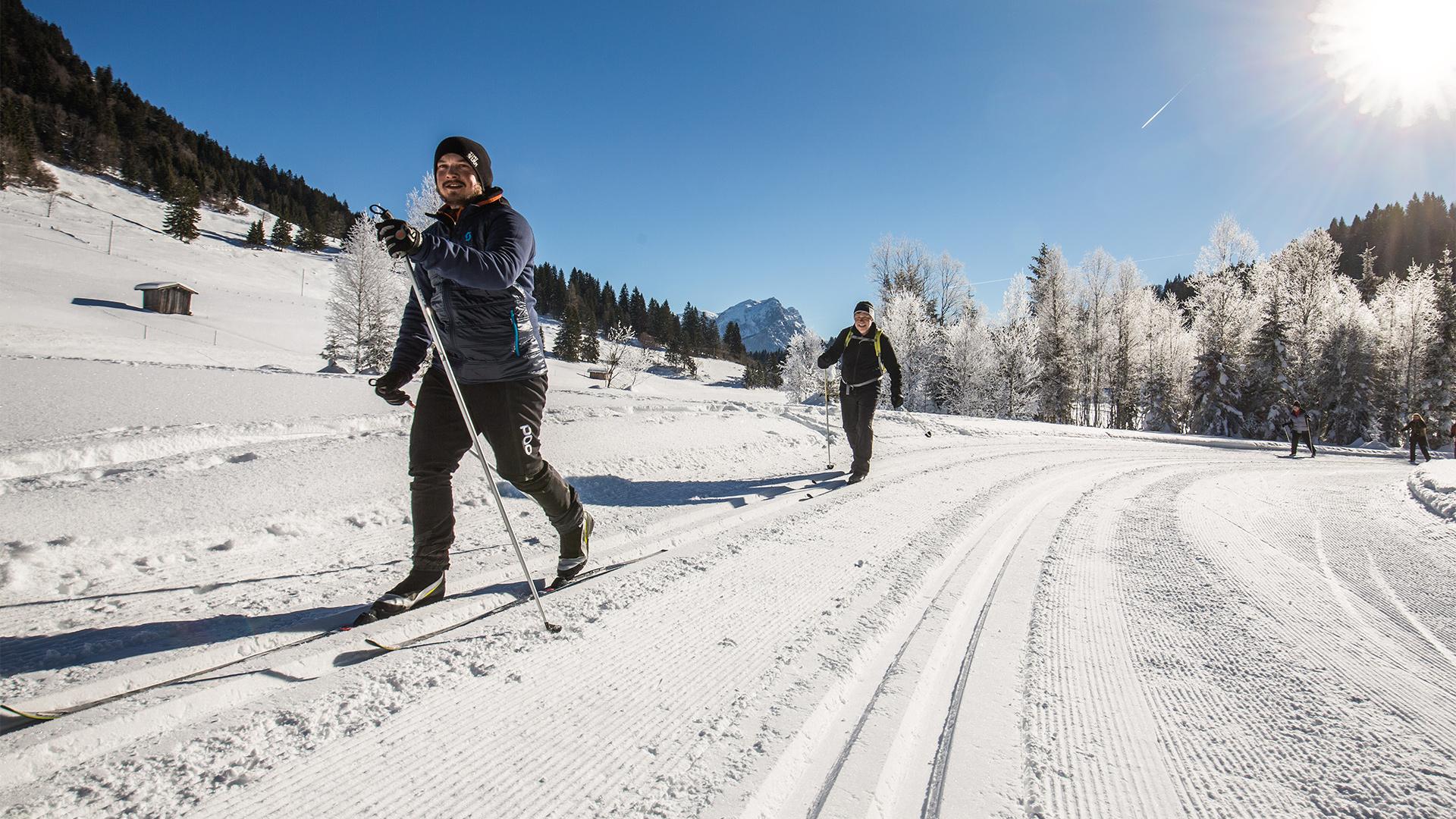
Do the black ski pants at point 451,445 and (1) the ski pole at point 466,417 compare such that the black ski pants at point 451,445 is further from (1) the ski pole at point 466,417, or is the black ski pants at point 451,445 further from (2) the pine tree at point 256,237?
(2) the pine tree at point 256,237

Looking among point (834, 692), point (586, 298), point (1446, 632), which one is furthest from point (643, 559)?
point (586, 298)

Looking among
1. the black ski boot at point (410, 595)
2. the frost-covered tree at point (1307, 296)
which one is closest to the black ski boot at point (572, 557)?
the black ski boot at point (410, 595)

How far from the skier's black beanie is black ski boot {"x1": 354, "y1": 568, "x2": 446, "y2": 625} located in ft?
5.41

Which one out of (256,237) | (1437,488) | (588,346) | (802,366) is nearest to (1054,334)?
(802,366)

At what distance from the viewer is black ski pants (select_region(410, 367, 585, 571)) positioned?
222cm

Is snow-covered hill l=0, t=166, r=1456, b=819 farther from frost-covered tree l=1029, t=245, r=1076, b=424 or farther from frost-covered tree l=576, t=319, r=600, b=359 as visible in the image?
frost-covered tree l=576, t=319, r=600, b=359

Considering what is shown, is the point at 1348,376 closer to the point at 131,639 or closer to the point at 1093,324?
the point at 1093,324

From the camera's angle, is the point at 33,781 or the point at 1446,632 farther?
the point at 1446,632

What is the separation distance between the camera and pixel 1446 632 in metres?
2.14

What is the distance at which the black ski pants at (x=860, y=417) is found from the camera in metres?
5.14

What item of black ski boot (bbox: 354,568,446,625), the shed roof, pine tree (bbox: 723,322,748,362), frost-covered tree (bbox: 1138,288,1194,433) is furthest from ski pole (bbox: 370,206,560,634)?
pine tree (bbox: 723,322,748,362)

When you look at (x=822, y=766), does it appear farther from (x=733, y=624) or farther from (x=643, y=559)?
(x=643, y=559)

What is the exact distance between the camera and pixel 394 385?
226 centimetres

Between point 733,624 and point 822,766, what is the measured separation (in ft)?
2.51
